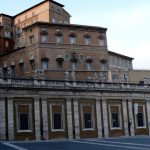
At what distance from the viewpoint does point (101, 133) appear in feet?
170

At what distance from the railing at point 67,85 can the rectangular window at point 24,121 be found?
3.50 metres

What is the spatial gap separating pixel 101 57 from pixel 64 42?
24.7 ft

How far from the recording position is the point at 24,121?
153ft

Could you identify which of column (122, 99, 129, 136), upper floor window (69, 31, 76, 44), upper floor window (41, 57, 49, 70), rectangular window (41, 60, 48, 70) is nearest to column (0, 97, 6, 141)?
column (122, 99, 129, 136)

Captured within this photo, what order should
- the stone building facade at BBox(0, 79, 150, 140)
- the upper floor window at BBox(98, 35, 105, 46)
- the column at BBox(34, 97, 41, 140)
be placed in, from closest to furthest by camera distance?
the stone building facade at BBox(0, 79, 150, 140)
the column at BBox(34, 97, 41, 140)
the upper floor window at BBox(98, 35, 105, 46)

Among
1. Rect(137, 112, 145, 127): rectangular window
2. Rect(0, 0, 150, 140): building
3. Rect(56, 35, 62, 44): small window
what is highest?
Rect(56, 35, 62, 44): small window

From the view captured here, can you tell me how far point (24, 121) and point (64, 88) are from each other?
6883 millimetres

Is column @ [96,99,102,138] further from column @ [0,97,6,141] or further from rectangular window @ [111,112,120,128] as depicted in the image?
column @ [0,97,6,141]

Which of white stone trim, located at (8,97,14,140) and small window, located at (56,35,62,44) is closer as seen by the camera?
white stone trim, located at (8,97,14,140)

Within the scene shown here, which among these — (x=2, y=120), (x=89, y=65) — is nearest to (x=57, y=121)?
(x=2, y=120)

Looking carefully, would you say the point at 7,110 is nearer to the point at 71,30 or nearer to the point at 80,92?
the point at 80,92

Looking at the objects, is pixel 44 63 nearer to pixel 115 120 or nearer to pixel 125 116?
pixel 115 120

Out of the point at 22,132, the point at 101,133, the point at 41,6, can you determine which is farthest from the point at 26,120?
the point at 41,6

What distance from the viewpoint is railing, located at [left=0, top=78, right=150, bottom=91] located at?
150 feet
